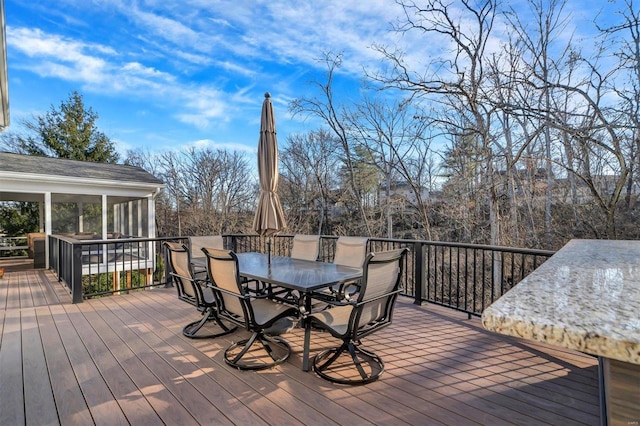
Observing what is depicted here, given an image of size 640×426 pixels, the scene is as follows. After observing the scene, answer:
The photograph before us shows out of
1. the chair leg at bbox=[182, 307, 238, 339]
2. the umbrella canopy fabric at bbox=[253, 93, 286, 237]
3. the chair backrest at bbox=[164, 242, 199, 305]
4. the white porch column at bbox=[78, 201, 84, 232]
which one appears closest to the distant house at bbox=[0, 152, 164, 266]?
the white porch column at bbox=[78, 201, 84, 232]

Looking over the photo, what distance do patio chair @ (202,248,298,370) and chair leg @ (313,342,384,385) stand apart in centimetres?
34

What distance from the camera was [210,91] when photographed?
A: 1188 centimetres

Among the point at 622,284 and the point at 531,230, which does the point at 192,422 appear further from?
the point at 531,230

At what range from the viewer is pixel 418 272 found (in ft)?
14.1

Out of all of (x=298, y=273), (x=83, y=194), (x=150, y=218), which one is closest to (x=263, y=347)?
(x=298, y=273)

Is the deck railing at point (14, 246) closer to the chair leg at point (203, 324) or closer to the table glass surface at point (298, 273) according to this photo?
the chair leg at point (203, 324)

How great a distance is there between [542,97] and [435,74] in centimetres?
221

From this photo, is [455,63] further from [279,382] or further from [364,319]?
[279,382]

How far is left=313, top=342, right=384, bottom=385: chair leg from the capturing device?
2.38 metres

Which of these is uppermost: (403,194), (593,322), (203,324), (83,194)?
(403,194)

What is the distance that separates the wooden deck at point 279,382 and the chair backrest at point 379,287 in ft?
1.50

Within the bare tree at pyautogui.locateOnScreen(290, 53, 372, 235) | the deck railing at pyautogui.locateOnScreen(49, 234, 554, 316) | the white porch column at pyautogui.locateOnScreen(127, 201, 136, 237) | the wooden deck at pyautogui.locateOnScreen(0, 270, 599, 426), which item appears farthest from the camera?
the bare tree at pyautogui.locateOnScreen(290, 53, 372, 235)

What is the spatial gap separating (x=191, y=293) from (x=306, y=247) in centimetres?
164

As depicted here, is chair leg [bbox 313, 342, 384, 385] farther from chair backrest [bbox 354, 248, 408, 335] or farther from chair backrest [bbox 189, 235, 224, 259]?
chair backrest [bbox 189, 235, 224, 259]
